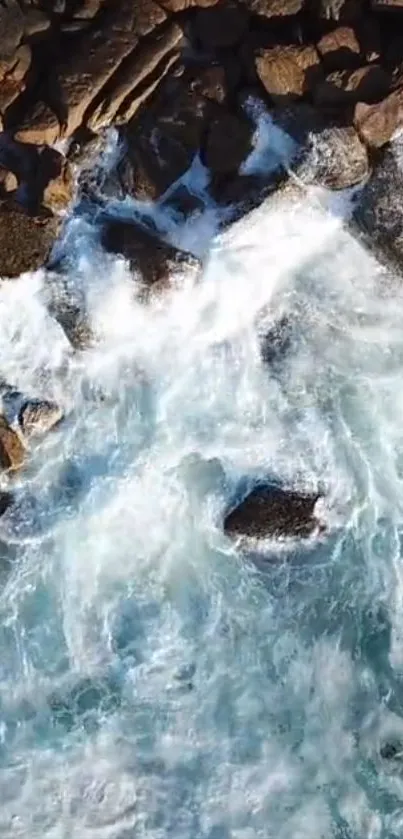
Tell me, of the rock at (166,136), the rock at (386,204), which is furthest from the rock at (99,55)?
the rock at (386,204)

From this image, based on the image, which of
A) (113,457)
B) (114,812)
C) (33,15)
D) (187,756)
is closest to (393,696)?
(187,756)

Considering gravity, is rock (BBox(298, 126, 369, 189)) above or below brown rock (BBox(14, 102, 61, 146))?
below

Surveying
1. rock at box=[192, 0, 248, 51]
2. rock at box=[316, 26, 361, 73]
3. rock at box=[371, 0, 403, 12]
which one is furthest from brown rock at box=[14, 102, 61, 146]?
rock at box=[371, 0, 403, 12]

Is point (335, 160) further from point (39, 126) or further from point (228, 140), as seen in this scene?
point (39, 126)

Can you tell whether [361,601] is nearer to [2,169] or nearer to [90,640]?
[90,640]

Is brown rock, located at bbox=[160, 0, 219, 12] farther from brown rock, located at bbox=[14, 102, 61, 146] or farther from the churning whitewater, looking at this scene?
the churning whitewater

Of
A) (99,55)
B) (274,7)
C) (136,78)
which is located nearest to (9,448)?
(136,78)
